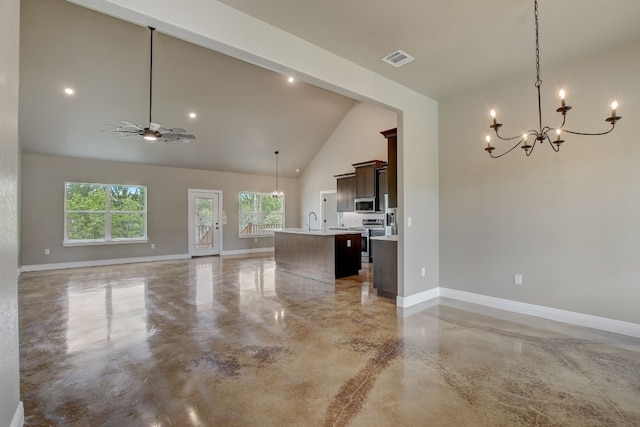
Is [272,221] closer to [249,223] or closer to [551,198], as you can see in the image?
[249,223]

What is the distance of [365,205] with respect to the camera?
8047 millimetres

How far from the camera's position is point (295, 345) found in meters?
2.98

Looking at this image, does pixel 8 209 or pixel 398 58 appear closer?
pixel 8 209

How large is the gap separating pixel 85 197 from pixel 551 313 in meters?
9.60

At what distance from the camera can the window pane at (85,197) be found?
24.3 ft

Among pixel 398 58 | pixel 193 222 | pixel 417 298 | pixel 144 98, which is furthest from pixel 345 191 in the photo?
pixel 398 58

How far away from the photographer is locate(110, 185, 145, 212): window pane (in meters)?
8.00

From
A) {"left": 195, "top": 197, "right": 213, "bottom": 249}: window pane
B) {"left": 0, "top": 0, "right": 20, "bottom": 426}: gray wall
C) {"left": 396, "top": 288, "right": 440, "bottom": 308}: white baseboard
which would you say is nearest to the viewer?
{"left": 0, "top": 0, "right": 20, "bottom": 426}: gray wall

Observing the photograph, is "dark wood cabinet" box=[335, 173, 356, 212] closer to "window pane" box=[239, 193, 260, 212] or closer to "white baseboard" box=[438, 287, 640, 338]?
"window pane" box=[239, 193, 260, 212]

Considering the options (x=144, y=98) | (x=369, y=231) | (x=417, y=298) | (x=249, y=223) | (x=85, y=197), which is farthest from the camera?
(x=249, y=223)

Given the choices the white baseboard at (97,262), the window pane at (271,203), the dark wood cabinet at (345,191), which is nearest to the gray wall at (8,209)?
the white baseboard at (97,262)

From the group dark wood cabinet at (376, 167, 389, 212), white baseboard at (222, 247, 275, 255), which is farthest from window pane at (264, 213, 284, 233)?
dark wood cabinet at (376, 167, 389, 212)

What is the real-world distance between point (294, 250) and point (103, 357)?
4265 mm

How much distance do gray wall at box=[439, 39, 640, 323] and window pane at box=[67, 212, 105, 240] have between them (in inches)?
321
